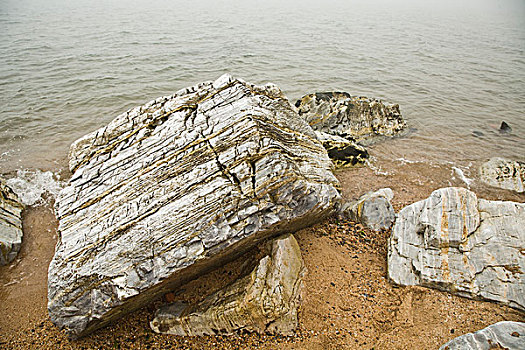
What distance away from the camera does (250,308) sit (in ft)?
14.5

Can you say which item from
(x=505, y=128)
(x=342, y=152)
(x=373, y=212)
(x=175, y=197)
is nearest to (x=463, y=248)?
(x=373, y=212)

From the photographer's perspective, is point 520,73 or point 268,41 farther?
A: point 268,41

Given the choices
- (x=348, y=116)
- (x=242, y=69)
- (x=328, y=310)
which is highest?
(x=242, y=69)

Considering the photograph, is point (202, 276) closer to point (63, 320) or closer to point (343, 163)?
point (63, 320)

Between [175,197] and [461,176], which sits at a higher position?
[175,197]

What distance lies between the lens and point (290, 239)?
18.2 feet

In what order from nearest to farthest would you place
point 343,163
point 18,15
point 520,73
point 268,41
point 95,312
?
point 95,312 → point 343,163 → point 520,73 → point 268,41 → point 18,15

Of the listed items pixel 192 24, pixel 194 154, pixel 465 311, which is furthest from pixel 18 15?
pixel 465 311

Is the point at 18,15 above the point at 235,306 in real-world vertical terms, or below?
above

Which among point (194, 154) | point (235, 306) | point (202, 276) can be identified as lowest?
point (202, 276)

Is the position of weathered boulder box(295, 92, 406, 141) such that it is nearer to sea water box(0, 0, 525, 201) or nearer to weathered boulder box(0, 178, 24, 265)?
sea water box(0, 0, 525, 201)

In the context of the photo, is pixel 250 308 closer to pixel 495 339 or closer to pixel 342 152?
pixel 495 339

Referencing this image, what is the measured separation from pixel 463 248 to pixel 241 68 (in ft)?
55.7

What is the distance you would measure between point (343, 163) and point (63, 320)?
26.1 feet
